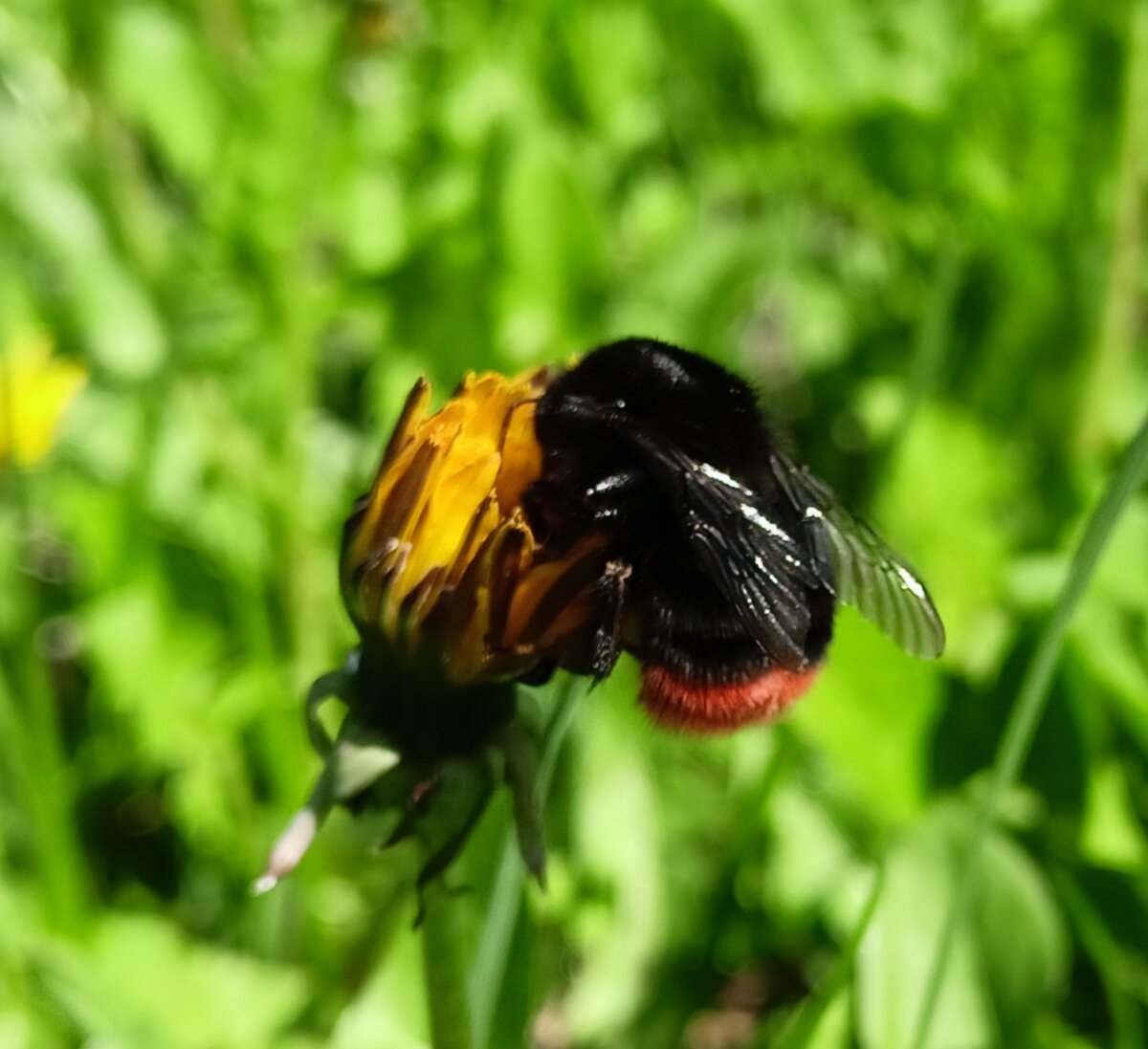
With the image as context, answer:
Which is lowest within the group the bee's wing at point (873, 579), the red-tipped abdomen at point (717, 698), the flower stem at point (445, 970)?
the flower stem at point (445, 970)

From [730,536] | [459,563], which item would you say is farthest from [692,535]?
[459,563]

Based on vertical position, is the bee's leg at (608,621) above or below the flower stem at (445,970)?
above

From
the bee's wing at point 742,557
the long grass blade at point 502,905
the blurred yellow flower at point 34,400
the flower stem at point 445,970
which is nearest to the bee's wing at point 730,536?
the bee's wing at point 742,557

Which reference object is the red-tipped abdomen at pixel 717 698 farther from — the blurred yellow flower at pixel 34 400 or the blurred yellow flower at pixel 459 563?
the blurred yellow flower at pixel 34 400

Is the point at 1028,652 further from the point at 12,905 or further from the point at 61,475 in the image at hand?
the point at 61,475

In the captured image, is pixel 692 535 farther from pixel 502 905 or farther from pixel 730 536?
pixel 502 905

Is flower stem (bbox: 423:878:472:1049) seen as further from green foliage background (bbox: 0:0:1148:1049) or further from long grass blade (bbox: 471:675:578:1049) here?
green foliage background (bbox: 0:0:1148:1049)
